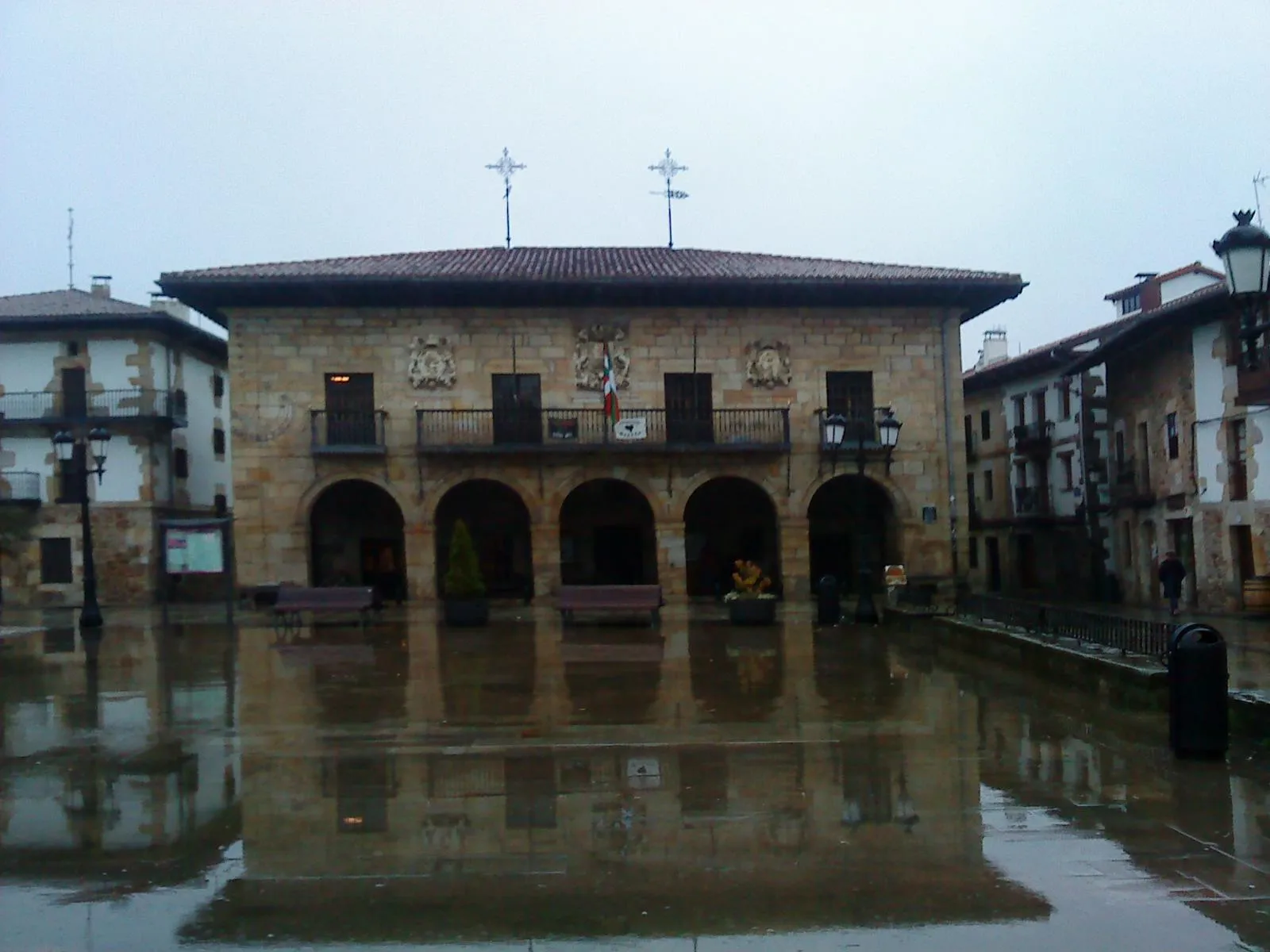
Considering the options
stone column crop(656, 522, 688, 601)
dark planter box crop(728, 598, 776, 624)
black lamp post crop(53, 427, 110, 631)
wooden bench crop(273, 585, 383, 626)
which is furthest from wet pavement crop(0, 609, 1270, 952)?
stone column crop(656, 522, 688, 601)

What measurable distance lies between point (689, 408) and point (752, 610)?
833 centimetres

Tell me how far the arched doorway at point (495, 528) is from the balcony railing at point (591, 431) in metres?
2.67

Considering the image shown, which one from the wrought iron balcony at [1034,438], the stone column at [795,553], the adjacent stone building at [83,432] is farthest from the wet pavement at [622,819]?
the wrought iron balcony at [1034,438]

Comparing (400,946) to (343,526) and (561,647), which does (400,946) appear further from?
(343,526)

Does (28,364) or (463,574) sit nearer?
(463,574)

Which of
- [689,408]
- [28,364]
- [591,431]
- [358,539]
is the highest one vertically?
[28,364]

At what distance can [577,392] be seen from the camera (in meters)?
27.5

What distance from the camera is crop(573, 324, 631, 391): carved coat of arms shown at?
27.5 m

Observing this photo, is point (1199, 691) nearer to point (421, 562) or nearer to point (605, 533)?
point (421, 562)

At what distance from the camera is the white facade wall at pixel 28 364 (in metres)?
35.2

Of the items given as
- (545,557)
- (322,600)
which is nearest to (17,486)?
(545,557)

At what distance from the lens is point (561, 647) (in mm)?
16812

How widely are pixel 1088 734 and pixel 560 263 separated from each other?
21909 mm

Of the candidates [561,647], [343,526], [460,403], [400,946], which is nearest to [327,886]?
[400,946]
